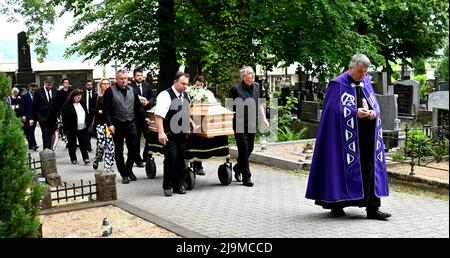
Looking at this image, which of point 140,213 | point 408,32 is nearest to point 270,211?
point 140,213

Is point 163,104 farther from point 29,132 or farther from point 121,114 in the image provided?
point 29,132

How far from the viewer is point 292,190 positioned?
9.75 metres

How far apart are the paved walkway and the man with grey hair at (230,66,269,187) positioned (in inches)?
15.8

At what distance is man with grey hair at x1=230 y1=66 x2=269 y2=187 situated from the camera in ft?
32.9

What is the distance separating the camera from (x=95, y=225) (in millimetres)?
7668

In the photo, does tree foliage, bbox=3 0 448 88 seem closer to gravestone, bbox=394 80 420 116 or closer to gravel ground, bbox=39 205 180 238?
gravestone, bbox=394 80 420 116

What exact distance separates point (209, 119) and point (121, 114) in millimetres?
1745

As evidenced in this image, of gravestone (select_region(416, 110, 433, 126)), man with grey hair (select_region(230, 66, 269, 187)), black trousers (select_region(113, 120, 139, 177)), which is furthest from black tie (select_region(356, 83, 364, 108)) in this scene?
gravestone (select_region(416, 110, 433, 126))

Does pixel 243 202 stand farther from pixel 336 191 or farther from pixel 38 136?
pixel 38 136

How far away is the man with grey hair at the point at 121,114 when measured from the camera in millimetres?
10683

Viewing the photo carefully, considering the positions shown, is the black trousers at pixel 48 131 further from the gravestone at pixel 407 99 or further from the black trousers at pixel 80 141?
the gravestone at pixel 407 99

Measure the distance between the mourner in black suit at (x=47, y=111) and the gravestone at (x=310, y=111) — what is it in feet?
25.1

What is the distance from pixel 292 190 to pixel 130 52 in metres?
10.7
